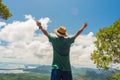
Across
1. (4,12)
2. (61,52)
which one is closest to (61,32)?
(61,52)

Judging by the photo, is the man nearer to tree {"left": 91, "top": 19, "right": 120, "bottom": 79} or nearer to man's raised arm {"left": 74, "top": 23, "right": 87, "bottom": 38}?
man's raised arm {"left": 74, "top": 23, "right": 87, "bottom": 38}

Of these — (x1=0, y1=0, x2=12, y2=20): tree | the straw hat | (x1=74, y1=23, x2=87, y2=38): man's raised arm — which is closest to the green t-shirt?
the straw hat

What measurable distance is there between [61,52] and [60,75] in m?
0.65

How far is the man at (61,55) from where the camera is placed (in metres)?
8.34

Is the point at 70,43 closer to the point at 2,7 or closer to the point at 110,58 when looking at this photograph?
the point at 2,7

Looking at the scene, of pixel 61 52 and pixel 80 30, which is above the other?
pixel 80 30

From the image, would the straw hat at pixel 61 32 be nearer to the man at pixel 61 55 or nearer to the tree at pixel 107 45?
the man at pixel 61 55

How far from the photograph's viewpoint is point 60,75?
839cm

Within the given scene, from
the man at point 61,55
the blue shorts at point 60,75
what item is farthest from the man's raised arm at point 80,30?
the blue shorts at point 60,75

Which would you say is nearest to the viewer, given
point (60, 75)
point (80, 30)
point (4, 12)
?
point (60, 75)

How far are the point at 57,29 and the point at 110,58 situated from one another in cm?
3203

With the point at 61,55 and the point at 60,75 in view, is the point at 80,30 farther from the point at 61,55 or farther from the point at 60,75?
the point at 60,75

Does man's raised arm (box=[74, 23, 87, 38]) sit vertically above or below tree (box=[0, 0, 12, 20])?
below

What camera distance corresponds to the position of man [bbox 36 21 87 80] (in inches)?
328
